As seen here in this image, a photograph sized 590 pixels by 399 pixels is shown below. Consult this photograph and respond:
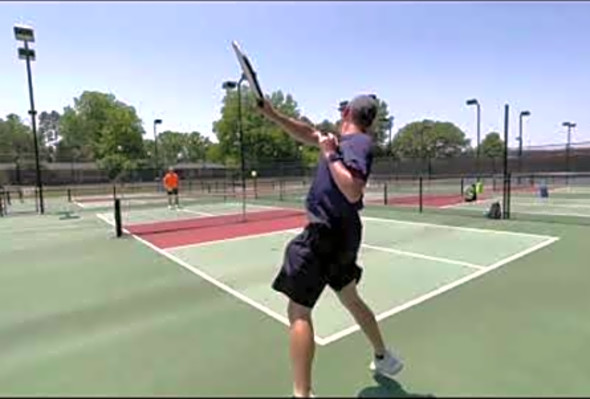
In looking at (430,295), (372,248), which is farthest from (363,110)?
(372,248)

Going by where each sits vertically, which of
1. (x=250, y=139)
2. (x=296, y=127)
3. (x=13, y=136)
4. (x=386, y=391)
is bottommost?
(x=386, y=391)

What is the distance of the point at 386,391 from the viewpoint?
3.07 m

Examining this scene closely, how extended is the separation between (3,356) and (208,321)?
5.45 feet

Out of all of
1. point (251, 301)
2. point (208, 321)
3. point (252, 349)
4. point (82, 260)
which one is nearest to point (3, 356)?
point (208, 321)

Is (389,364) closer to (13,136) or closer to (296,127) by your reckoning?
(296,127)

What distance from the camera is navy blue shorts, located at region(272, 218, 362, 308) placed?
8.79 feet

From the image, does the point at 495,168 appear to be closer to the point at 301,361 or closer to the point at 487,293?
the point at 487,293

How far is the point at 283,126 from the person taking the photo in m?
2.91

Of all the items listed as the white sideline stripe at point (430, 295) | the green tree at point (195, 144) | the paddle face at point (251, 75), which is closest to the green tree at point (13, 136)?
the green tree at point (195, 144)

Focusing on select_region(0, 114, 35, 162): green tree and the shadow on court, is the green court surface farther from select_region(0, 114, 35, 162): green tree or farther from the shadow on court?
select_region(0, 114, 35, 162): green tree

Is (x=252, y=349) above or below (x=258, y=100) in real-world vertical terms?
below

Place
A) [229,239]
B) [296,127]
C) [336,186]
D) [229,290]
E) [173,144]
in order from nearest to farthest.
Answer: [336,186], [296,127], [229,290], [229,239], [173,144]

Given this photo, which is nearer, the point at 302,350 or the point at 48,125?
the point at 302,350

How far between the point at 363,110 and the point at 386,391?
1.71 meters
